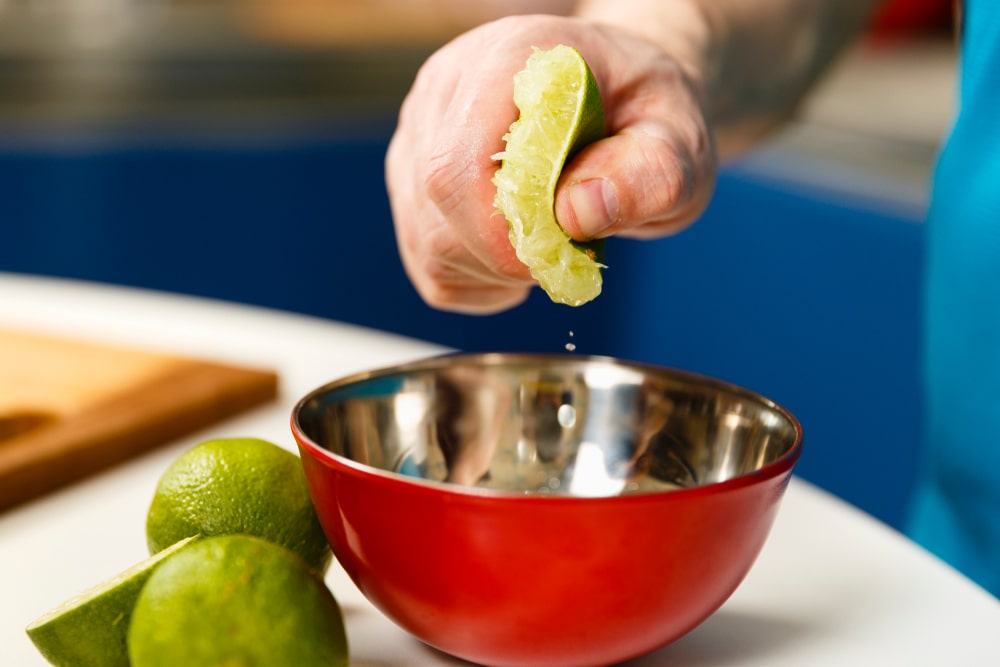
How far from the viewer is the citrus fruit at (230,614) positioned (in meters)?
0.47

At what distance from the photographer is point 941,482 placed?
101 centimetres

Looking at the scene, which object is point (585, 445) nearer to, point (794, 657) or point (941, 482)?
point (794, 657)

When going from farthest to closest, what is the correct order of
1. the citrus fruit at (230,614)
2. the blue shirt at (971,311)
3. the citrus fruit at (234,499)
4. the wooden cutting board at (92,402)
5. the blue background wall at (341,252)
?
the blue background wall at (341,252) < the blue shirt at (971,311) < the wooden cutting board at (92,402) < the citrus fruit at (234,499) < the citrus fruit at (230,614)

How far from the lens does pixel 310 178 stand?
232 centimetres

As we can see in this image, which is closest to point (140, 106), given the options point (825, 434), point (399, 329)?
point (399, 329)

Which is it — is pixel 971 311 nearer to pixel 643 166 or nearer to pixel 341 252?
pixel 643 166

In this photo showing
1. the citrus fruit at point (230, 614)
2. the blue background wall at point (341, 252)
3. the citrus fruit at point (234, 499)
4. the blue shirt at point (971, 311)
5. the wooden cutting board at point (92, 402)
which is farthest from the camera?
the blue background wall at point (341, 252)

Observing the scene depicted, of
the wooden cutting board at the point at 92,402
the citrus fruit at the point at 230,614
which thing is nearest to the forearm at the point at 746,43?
the wooden cutting board at the point at 92,402

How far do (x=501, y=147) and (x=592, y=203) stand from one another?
0.07 meters

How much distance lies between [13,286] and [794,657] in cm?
101

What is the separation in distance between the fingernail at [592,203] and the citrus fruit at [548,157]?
0.05 ft

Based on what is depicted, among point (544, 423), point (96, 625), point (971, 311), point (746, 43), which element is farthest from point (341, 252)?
point (96, 625)

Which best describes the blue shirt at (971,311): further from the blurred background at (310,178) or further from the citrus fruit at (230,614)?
the blurred background at (310,178)

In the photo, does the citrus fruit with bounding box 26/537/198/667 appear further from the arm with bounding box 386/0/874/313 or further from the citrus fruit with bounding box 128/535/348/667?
the arm with bounding box 386/0/874/313
